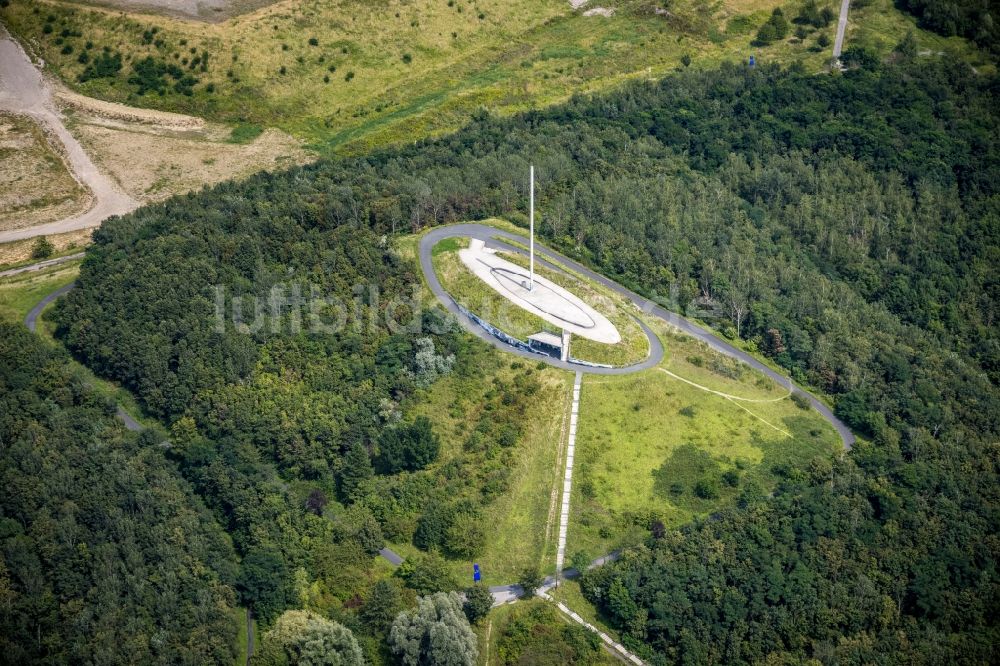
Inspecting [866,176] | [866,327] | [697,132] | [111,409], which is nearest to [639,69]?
[697,132]

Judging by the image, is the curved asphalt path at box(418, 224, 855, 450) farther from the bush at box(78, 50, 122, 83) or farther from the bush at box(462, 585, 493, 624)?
the bush at box(78, 50, 122, 83)

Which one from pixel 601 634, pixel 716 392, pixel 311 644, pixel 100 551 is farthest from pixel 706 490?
pixel 100 551

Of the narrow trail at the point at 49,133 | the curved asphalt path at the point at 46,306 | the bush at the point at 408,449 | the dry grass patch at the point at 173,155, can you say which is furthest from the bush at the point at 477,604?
the dry grass patch at the point at 173,155

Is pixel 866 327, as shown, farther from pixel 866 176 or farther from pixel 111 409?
pixel 111 409

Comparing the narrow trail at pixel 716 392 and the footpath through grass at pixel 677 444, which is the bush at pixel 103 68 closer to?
the footpath through grass at pixel 677 444

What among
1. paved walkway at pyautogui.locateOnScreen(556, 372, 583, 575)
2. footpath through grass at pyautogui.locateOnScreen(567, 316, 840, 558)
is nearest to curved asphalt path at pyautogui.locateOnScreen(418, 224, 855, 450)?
footpath through grass at pyautogui.locateOnScreen(567, 316, 840, 558)

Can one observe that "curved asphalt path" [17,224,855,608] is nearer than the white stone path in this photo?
No

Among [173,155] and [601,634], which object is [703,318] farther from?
[173,155]
